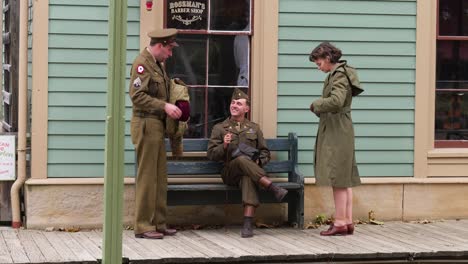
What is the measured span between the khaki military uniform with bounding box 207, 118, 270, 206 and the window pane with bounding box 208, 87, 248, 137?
468 millimetres

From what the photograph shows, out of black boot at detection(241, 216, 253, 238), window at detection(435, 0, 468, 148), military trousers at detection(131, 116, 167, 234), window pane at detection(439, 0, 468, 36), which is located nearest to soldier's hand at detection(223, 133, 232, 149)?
military trousers at detection(131, 116, 167, 234)

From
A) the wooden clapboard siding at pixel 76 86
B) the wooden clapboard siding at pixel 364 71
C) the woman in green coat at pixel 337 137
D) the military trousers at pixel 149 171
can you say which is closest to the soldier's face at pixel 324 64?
the woman in green coat at pixel 337 137

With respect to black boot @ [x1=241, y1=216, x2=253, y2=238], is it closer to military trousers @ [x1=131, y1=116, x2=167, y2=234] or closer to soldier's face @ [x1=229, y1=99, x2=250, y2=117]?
military trousers @ [x1=131, y1=116, x2=167, y2=234]

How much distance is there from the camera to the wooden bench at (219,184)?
10.6 meters

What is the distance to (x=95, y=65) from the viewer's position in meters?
10.6

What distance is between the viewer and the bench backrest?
10.6 meters

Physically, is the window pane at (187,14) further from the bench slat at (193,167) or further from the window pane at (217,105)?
the bench slat at (193,167)

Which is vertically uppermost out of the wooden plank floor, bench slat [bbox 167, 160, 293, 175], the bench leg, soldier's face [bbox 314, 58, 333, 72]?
soldier's face [bbox 314, 58, 333, 72]

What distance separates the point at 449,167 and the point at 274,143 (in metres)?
2.03

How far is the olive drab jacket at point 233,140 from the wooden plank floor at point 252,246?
77 centimetres

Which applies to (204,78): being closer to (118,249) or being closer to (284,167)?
(284,167)

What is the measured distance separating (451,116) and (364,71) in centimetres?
120

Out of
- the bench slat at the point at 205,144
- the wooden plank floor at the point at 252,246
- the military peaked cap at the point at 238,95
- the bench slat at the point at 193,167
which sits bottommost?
the wooden plank floor at the point at 252,246

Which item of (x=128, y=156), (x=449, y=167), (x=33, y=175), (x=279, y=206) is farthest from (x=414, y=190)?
(x=33, y=175)
